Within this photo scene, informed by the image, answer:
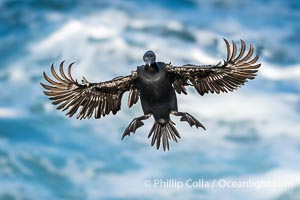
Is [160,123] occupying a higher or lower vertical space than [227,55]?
lower

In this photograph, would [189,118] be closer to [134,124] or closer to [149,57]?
[134,124]

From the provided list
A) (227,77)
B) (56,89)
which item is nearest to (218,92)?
(227,77)

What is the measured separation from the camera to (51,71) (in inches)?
725

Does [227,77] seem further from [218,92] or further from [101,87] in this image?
[101,87]

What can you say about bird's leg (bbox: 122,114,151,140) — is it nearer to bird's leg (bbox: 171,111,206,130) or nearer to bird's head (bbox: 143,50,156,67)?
bird's leg (bbox: 171,111,206,130)

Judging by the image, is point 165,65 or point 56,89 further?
point 56,89

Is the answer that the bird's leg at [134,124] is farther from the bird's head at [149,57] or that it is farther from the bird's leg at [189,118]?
the bird's head at [149,57]

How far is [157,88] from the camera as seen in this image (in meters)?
17.8

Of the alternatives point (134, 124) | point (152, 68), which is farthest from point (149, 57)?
point (134, 124)

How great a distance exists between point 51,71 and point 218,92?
4.26 m

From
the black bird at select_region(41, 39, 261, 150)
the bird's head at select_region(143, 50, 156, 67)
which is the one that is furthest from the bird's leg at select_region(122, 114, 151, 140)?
the bird's head at select_region(143, 50, 156, 67)

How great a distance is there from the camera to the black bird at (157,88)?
1800cm

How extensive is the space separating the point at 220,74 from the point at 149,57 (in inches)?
108

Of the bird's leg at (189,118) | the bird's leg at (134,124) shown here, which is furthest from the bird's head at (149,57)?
the bird's leg at (189,118)
